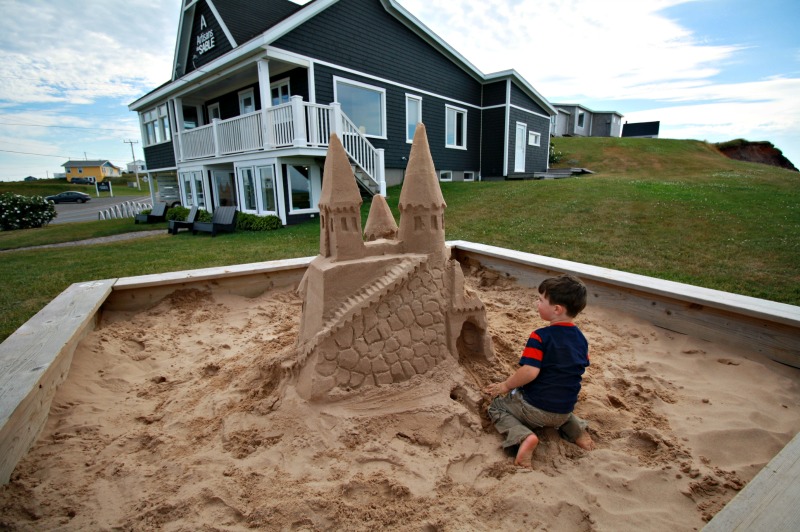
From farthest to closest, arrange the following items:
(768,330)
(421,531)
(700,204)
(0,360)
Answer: (700,204)
(768,330)
(0,360)
(421,531)

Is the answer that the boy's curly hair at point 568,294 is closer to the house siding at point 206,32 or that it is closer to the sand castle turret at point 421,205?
the sand castle turret at point 421,205

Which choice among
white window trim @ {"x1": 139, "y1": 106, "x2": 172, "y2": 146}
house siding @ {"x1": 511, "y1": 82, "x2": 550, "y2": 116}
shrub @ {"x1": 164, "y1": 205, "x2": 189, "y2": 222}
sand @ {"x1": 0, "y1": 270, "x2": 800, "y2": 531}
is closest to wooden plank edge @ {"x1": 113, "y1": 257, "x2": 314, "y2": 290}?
sand @ {"x1": 0, "y1": 270, "x2": 800, "y2": 531}

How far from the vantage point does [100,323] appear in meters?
4.31

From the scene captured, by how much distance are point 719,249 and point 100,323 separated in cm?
889

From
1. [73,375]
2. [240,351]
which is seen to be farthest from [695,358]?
[73,375]

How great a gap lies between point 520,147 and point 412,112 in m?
6.50

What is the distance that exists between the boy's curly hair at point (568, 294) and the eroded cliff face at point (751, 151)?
4509 centimetres

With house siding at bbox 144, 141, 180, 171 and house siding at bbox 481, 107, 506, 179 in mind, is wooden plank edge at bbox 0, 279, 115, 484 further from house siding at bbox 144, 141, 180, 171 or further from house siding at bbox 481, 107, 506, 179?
house siding at bbox 481, 107, 506, 179

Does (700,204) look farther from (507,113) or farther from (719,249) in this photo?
(507,113)

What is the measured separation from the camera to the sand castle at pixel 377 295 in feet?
8.83

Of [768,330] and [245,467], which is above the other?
[768,330]

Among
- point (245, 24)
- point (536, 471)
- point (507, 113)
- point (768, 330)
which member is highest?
point (245, 24)

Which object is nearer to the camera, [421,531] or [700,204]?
[421,531]

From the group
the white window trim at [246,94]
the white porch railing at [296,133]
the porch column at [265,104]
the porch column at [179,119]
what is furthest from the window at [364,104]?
the porch column at [179,119]
